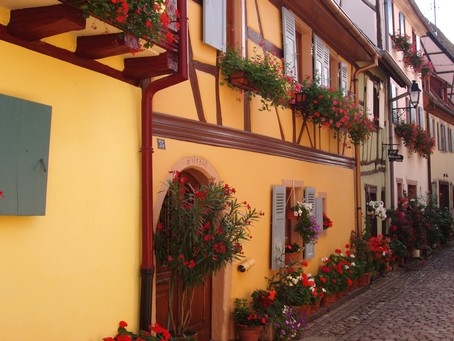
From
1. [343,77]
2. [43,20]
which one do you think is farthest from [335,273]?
[43,20]

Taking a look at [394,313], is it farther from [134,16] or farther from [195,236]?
[134,16]

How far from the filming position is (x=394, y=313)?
29.7 feet

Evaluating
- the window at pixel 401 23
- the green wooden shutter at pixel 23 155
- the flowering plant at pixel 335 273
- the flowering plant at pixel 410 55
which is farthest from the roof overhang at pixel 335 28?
the window at pixel 401 23

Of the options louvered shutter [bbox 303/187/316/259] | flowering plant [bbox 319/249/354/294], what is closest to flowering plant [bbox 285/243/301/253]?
louvered shutter [bbox 303/187/316/259]

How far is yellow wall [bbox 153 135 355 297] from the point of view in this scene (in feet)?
19.0

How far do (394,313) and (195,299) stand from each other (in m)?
3.95

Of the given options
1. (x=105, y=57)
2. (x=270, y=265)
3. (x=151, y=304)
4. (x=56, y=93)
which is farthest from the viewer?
(x=270, y=265)

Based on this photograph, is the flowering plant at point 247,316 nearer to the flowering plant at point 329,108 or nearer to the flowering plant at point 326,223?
the flowering plant at point 326,223

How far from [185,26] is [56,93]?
142 centimetres

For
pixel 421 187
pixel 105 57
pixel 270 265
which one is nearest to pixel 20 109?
pixel 105 57

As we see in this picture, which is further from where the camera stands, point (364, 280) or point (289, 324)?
point (364, 280)

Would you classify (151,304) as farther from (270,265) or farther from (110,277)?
(270,265)

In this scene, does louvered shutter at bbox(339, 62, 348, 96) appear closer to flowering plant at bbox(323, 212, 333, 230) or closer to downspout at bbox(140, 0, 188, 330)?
flowering plant at bbox(323, 212, 333, 230)

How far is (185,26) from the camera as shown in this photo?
16.8 feet
